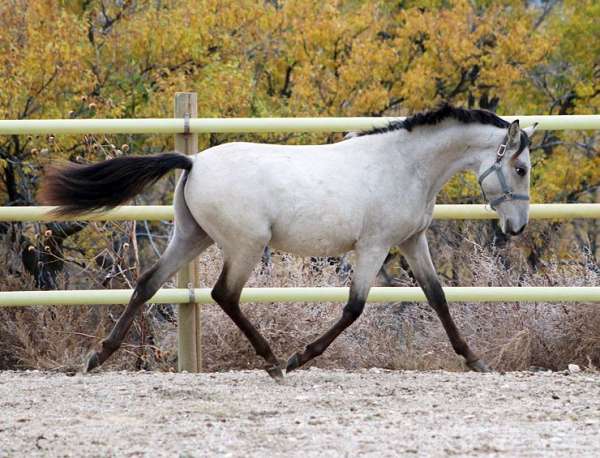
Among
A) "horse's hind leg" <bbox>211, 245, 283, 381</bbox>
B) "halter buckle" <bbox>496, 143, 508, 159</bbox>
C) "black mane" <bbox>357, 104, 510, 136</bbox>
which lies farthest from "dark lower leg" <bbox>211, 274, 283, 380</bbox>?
"halter buckle" <bbox>496, 143, 508, 159</bbox>

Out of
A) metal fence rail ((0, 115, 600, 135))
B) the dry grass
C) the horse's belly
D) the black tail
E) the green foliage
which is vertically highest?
metal fence rail ((0, 115, 600, 135))

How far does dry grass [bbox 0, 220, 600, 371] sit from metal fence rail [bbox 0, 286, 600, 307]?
0.47 metres

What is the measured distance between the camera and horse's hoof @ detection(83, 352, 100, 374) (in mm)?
6078

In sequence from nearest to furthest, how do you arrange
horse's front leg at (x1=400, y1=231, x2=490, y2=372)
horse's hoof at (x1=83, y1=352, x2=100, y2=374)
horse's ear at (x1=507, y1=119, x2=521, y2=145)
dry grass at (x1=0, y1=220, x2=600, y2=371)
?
1. horse's ear at (x1=507, y1=119, x2=521, y2=145)
2. horse's hoof at (x1=83, y1=352, x2=100, y2=374)
3. horse's front leg at (x1=400, y1=231, x2=490, y2=372)
4. dry grass at (x1=0, y1=220, x2=600, y2=371)

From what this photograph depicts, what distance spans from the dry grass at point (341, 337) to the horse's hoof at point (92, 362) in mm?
560

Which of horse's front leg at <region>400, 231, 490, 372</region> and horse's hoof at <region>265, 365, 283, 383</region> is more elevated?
horse's front leg at <region>400, 231, 490, 372</region>

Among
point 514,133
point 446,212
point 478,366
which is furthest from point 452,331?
point 514,133

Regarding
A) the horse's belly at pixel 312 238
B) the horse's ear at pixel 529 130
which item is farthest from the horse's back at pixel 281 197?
the horse's ear at pixel 529 130

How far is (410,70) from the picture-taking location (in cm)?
1944

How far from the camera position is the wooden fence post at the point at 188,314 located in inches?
255

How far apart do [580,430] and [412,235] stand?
6.14ft

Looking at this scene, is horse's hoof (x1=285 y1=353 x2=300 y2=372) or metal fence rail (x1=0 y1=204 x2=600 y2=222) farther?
metal fence rail (x1=0 y1=204 x2=600 y2=222)

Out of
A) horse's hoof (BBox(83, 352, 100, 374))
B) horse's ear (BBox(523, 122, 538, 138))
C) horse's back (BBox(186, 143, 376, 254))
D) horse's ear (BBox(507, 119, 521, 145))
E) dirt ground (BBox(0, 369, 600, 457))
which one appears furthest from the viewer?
horse's hoof (BBox(83, 352, 100, 374))

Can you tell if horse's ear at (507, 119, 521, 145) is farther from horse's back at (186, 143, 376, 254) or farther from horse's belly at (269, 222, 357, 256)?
horse's belly at (269, 222, 357, 256)
